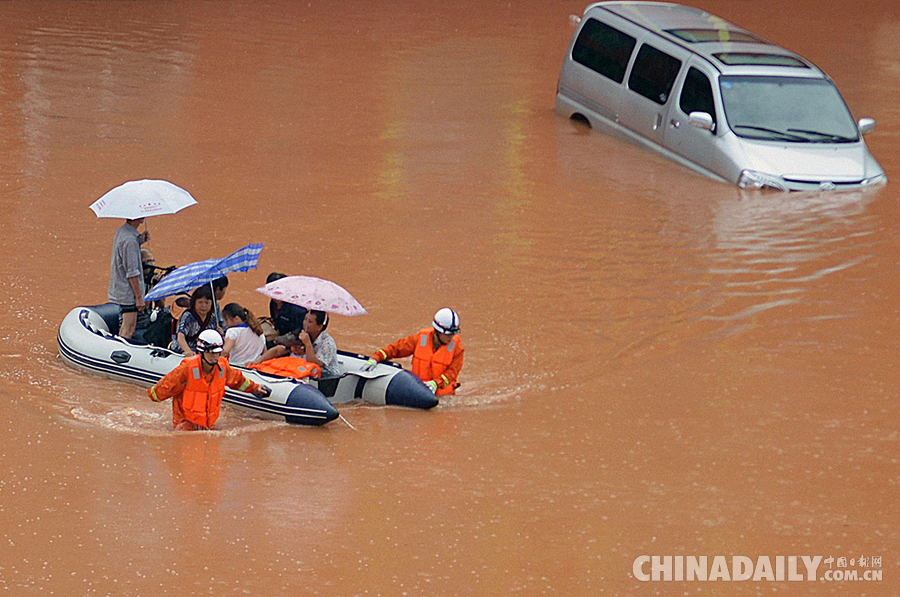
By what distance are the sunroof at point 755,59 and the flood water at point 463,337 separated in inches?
59.9

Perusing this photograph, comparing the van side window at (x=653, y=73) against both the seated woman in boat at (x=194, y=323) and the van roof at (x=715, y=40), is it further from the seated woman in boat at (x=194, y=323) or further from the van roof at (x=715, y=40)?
the seated woman in boat at (x=194, y=323)

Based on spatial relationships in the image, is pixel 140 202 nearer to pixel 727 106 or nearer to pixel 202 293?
Answer: pixel 202 293

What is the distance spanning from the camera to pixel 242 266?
11031 millimetres

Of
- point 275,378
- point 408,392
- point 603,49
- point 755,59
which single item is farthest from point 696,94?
point 275,378

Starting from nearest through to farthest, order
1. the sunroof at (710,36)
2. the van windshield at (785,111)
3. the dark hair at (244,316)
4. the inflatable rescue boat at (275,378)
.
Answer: the inflatable rescue boat at (275,378), the dark hair at (244,316), the van windshield at (785,111), the sunroof at (710,36)

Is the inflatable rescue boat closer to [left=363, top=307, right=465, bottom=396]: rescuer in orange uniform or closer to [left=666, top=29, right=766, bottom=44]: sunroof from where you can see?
[left=363, top=307, right=465, bottom=396]: rescuer in orange uniform

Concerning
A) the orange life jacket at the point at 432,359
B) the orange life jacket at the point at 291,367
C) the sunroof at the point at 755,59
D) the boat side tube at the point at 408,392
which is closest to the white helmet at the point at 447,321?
the orange life jacket at the point at 432,359

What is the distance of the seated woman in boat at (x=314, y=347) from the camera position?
1110 centimetres

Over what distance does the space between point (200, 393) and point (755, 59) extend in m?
10.0

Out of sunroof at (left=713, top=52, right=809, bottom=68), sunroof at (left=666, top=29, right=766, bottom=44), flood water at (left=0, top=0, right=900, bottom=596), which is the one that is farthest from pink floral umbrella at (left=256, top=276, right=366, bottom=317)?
sunroof at (left=666, top=29, right=766, bottom=44)

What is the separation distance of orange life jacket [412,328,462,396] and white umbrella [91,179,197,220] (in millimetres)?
2356

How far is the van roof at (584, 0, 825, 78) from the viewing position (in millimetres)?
17641

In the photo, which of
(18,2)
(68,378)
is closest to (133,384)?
(68,378)

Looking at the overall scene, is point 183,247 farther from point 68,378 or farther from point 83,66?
point 83,66
